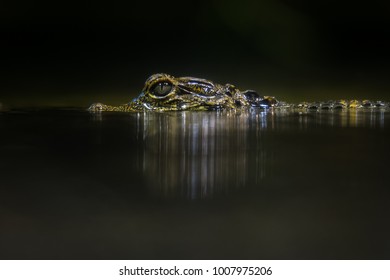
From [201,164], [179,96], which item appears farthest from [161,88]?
[201,164]

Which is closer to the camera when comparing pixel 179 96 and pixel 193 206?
pixel 193 206

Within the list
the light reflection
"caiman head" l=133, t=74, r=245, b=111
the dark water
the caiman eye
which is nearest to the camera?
the dark water

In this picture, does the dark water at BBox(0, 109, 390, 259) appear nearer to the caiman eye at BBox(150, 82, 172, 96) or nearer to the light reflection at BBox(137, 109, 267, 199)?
the light reflection at BBox(137, 109, 267, 199)

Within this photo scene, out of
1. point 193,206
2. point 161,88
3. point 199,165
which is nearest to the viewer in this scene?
point 193,206

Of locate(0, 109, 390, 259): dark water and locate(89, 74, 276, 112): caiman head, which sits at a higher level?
locate(89, 74, 276, 112): caiman head

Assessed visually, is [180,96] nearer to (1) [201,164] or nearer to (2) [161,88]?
(2) [161,88]

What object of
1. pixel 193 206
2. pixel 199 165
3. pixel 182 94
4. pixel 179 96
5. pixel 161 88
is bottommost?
pixel 193 206

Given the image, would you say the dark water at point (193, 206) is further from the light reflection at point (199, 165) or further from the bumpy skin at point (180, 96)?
the bumpy skin at point (180, 96)

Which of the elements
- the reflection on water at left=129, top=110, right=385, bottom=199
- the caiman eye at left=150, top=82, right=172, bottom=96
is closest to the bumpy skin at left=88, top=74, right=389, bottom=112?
the caiman eye at left=150, top=82, right=172, bottom=96

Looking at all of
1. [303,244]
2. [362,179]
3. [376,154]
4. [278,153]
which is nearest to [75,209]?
[303,244]
